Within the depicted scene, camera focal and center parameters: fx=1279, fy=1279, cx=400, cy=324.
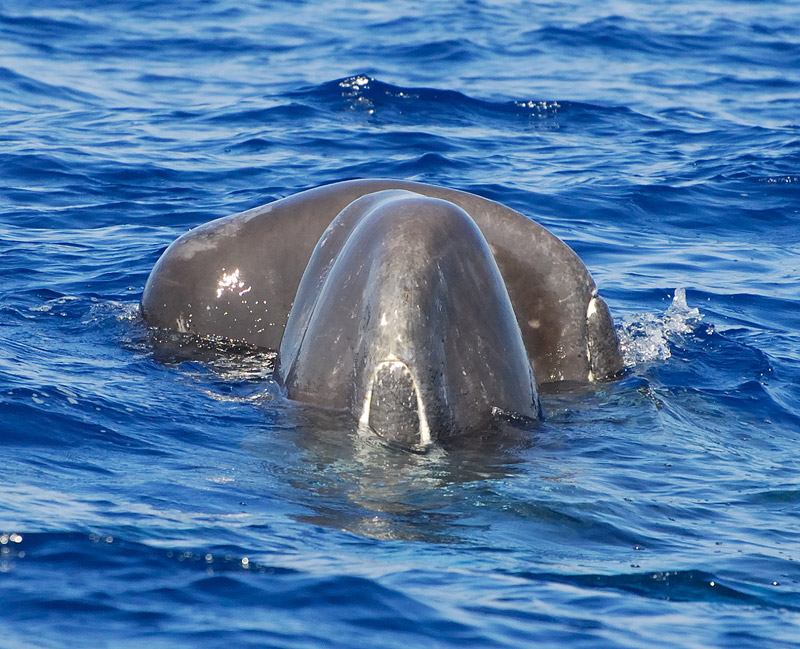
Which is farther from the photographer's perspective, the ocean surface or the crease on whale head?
the crease on whale head

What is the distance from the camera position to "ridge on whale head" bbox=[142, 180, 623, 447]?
6.22m

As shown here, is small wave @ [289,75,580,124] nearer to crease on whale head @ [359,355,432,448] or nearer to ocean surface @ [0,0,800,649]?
ocean surface @ [0,0,800,649]

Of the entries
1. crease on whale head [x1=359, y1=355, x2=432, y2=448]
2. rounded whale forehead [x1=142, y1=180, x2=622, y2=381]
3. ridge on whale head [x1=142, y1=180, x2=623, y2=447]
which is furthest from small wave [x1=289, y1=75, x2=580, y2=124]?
crease on whale head [x1=359, y1=355, x2=432, y2=448]

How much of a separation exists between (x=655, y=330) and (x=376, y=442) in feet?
15.2

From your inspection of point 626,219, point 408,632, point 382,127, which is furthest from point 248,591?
point 382,127

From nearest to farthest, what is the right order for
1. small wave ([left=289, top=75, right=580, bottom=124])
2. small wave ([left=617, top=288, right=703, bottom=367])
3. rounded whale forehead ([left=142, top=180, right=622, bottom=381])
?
rounded whale forehead ([left=142, top=180, right=622, bottom=381]) < small wave ([left=617, top=288, right=703, bottom=367]) < small wave ([left=289, top=75, right=580, bottom=124])

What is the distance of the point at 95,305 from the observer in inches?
410

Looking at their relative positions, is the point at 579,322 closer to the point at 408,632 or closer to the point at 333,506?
the point at 333,506

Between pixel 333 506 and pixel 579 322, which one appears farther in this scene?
pixel 579 322

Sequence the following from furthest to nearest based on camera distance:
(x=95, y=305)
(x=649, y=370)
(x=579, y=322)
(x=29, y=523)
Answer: (x=95, y=305), (x=649, y=370), (x=579, y=322), (x=29, y=523)

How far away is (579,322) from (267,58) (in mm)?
18078

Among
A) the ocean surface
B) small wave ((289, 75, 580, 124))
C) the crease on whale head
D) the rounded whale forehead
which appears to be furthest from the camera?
small wave ((289, 75, 580, 124))

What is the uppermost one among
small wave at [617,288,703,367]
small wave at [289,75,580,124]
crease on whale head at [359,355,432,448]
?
small wave at [289,75,580,124]

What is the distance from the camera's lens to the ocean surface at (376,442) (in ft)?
16.9
